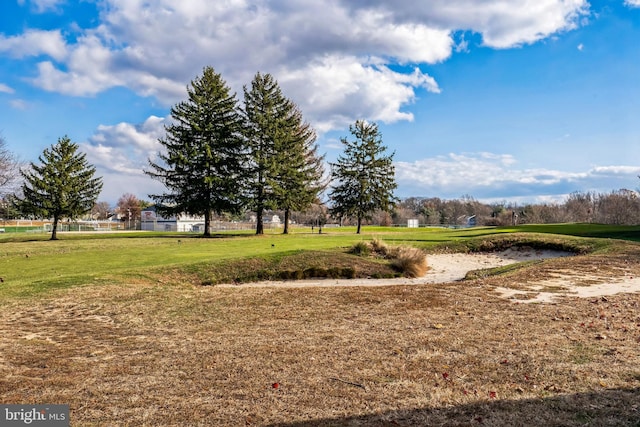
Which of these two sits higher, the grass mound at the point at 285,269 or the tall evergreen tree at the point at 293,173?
Answer: the tall evergreen tree at the point at 293,173

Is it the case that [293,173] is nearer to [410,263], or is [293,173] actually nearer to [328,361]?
[410,263]

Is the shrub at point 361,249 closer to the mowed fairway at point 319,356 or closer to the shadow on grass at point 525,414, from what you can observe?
the mowed fairway at point 319,356

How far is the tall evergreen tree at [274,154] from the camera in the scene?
36344mm

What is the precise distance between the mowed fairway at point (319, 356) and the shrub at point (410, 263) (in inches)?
192

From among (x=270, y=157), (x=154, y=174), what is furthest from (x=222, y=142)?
(x=154, y=174)

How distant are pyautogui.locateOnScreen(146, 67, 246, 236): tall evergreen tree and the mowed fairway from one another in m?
24.6

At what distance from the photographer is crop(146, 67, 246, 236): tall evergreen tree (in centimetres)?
3531

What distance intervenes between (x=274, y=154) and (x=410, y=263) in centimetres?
2322

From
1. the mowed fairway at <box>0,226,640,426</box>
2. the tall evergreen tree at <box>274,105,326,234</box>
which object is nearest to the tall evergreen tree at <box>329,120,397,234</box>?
the tall evergreen tree at <box>274,105,326,234</box>

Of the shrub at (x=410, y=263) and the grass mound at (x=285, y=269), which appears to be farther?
the shrub at (x=410, y=263)

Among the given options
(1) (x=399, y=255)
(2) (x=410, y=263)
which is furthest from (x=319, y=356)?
(1) (x=399, y=255)

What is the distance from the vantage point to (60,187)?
3625 centimetres

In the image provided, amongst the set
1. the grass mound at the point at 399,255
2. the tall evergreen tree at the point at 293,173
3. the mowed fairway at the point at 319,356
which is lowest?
the mowed fairway at the point at 319,356

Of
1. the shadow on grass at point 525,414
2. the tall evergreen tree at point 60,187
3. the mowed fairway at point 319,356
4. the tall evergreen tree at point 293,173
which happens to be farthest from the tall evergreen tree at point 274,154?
the shadow on grass at point 525,414
